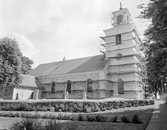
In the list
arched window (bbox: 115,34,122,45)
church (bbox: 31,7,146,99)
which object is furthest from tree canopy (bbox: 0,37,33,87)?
arched window (bbox: 115,34,122,45)

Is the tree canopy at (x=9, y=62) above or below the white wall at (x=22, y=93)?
above

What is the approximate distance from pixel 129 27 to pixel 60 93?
63.3 ft

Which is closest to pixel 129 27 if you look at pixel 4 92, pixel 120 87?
pixel 120 87

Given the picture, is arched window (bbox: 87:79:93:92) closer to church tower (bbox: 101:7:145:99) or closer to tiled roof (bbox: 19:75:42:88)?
church tower (bbox: 101:7:145:99)

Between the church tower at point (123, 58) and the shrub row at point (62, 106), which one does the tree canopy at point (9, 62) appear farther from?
the church tower at point (123, 58)

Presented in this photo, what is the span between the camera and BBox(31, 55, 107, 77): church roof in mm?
29656

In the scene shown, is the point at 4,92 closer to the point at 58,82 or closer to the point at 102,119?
the point at 58,82

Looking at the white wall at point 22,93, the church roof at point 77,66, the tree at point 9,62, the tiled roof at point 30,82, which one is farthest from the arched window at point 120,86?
the tree at point 9,62

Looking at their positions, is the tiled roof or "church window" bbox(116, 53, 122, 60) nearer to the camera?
"church window" bbox(116, 53, 122, 60)

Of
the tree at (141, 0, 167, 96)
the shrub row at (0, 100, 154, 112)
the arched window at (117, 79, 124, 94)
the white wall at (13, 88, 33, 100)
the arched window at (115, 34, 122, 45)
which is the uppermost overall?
the arched window at (115, 34, 122, 45)

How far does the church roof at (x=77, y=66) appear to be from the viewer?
29656 mm

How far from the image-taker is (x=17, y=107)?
61.2 feet

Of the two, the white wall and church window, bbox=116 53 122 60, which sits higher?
church window, bbox=116 53 122 60

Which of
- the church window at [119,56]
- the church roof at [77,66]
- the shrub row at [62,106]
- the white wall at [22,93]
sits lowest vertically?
the shrub row at [62,106]
